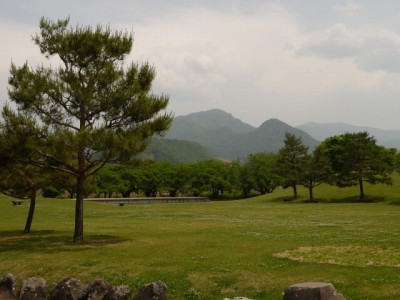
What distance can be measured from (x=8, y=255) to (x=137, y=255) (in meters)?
8.83

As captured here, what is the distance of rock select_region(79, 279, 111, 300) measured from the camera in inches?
813

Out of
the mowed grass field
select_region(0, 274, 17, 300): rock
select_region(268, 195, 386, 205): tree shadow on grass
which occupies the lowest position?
select_region(0, 274, 17, 300): rock

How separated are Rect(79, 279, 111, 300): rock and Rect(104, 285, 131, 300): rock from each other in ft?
1.60

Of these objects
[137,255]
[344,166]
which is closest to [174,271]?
[137,255]

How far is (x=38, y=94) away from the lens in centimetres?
3030

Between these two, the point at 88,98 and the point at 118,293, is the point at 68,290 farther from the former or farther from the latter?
the point at 88,98

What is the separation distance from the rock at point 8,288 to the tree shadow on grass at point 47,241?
617cm

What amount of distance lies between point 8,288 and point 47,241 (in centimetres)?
1125

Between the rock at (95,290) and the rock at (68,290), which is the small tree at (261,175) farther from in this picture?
the rock at (68,290)

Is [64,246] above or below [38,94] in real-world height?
below

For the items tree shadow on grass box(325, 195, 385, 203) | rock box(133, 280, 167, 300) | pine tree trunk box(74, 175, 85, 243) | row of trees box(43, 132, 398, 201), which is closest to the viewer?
rock box(133, 280, 167, 300)

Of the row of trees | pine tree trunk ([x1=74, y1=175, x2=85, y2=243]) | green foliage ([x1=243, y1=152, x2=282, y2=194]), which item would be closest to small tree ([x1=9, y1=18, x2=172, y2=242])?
pine tree trunk ([x1=74, y1=175, x2=85, y2=243])

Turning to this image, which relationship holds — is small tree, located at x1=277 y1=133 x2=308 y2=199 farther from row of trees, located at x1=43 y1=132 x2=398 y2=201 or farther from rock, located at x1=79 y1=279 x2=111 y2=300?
rock, located at x1=79 y1=279 x2=111 y2=300

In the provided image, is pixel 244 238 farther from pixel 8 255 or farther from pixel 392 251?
pixel 8 255
